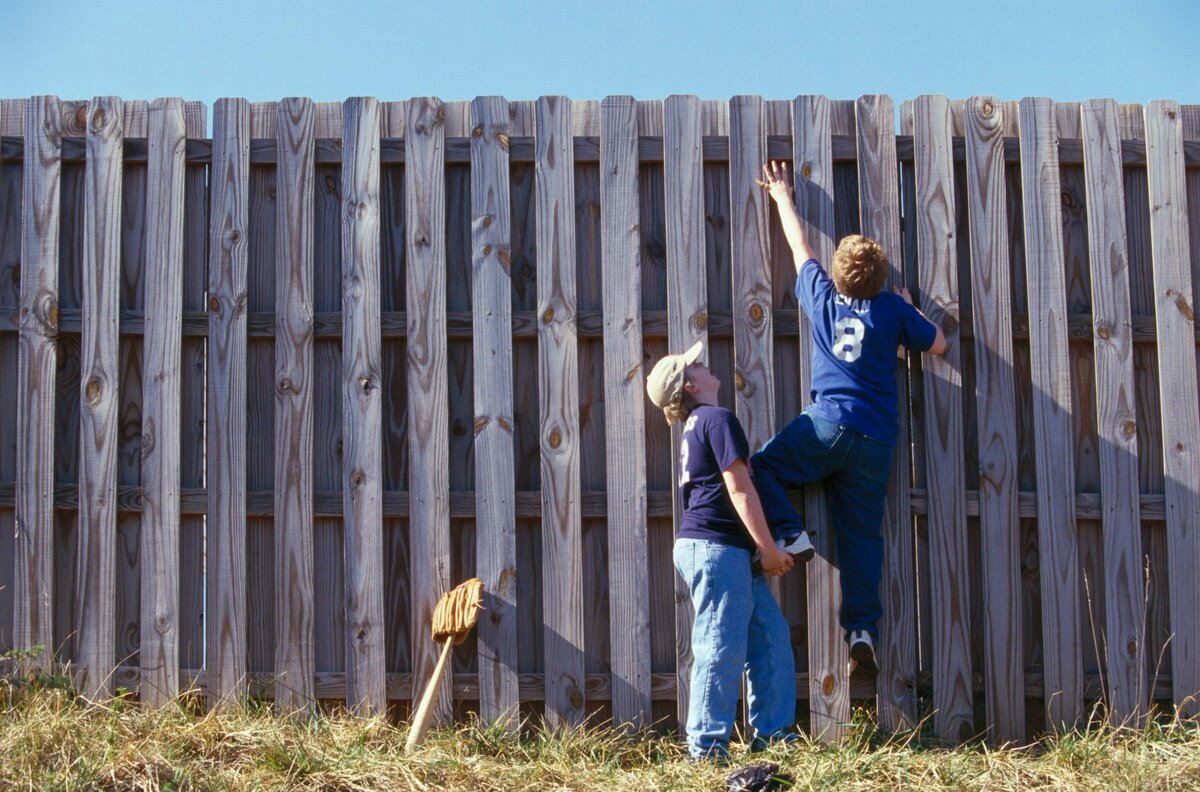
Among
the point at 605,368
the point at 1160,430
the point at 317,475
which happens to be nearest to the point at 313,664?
the point at 317,475

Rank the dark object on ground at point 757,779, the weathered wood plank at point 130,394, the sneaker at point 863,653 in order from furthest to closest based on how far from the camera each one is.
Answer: the weathered wood plank at point 130,394
the sneaker at point 863,653
the dark object on ground at point 757,779

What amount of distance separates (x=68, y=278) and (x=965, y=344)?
3829 mm

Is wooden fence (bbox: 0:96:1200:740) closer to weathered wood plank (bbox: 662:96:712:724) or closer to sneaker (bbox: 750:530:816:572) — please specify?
weathered wood plank (bbox: 662:96:712:724)

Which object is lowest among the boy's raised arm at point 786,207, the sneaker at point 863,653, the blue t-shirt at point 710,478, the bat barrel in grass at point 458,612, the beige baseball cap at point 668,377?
the sneaker at point 863,653

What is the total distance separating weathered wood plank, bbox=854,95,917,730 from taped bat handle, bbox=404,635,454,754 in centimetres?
175

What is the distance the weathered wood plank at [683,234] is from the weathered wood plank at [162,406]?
6.71 ft

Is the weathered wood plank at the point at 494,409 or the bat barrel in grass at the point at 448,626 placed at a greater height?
the weathered wood plank at the point at 494,409

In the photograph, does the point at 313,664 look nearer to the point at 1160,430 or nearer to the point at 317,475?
the point at 317,475

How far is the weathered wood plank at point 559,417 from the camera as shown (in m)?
4.53

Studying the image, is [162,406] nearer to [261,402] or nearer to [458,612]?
[261,402]

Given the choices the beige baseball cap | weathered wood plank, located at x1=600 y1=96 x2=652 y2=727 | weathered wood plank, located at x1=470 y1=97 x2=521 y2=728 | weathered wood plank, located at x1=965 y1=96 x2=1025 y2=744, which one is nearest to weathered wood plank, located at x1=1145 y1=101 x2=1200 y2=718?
weathered wood plank, located at x1=965 y1=96 x2=1025 y2=744

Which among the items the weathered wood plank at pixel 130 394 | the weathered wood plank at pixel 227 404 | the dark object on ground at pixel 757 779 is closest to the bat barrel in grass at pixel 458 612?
the weathered wood plank at pixel 227 404

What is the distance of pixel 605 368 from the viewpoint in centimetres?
464

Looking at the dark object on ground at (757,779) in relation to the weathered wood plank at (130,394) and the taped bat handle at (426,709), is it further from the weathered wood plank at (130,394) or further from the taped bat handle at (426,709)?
the weathered wood plank at (130,394)
